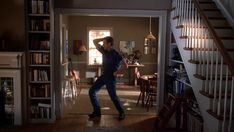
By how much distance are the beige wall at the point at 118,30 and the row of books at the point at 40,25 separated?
4.89m

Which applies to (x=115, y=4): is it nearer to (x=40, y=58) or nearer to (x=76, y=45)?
(x=40, y=58)

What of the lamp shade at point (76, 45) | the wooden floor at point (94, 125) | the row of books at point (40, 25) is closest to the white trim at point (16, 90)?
the wooden floor at point (94, 125)

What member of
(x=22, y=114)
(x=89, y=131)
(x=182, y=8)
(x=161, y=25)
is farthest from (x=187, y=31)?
(x=22, y=114)

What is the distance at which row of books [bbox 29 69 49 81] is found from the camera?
486cm

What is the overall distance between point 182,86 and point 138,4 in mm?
1779

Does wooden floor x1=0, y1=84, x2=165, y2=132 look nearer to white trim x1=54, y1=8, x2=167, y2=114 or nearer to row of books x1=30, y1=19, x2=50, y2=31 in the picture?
white trim x1=54, y1=8, x2=167, y2=114

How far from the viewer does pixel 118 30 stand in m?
9.91

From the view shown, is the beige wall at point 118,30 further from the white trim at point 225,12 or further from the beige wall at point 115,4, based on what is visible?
the white trim at point 225,12

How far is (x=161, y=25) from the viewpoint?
17.6 ft

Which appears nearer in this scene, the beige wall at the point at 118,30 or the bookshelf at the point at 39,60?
the bookshelf at the point at 39,60

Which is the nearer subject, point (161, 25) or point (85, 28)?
point (161, 25)

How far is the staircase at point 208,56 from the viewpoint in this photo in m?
3.05

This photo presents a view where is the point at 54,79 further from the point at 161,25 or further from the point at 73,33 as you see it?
the point at 73,33

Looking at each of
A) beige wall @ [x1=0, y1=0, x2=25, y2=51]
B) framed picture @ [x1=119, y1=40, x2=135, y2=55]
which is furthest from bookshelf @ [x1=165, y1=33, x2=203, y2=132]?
framed picture @ [x1=119, y1=40, x2=135, y2=55]
